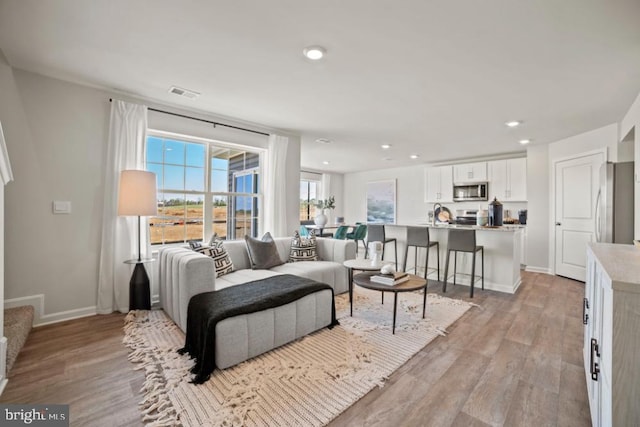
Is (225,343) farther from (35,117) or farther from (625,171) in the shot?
(625,171)

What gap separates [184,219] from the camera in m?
3.67

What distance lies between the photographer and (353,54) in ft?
7.48

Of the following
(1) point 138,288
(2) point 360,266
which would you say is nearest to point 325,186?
(2) point 360,266

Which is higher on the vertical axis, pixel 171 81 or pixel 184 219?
pixel 171 81

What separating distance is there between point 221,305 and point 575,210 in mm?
5537

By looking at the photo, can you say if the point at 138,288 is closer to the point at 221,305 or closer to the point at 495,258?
the point at 221,305

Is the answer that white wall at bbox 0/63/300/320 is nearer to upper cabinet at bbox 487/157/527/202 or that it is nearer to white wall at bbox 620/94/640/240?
white wall at bbox 620/94/640/240

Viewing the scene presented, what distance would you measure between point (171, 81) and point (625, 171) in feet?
17.7

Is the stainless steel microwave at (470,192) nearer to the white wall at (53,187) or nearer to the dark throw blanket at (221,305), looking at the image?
the dark throw blanket at (221,305)

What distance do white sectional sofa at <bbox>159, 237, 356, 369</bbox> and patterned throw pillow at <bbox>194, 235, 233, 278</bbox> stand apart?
0.08 meters

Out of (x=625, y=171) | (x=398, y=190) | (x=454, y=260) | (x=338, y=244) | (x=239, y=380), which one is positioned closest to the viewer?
(x=239, y=380)

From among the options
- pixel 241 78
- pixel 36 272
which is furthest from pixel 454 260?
pixel 36 272

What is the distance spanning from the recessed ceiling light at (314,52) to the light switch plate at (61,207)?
2.73m

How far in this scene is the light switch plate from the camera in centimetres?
275
